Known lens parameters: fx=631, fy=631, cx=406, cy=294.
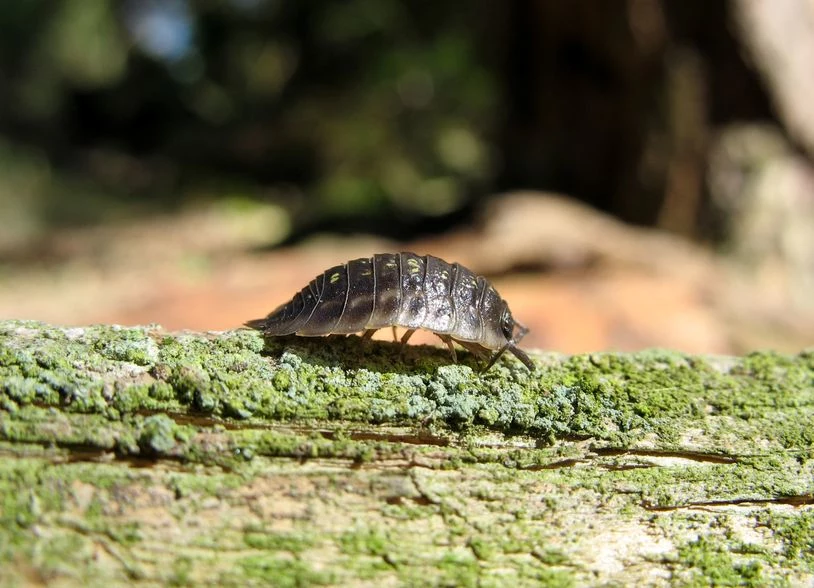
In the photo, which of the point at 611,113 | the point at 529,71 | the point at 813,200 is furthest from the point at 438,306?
the point at 529,71

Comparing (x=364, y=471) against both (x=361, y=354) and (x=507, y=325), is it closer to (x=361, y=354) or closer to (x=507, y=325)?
(x=361, y=354)

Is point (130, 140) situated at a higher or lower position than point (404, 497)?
higher

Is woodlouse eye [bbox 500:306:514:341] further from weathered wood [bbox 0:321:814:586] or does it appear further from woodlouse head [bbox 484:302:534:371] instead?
weathered wood [bbox 0:321:814:586]

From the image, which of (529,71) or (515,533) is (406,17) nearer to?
(529,71)

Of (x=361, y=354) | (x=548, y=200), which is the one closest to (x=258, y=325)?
(x=361, y=354)

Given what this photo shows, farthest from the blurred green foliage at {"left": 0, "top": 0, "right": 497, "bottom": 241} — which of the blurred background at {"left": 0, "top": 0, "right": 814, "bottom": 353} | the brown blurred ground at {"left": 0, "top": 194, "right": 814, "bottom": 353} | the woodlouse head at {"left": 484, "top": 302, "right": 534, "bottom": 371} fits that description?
the woodlouse head at {"left": 484, "top": 302, "right": 534, "bottom": 371}

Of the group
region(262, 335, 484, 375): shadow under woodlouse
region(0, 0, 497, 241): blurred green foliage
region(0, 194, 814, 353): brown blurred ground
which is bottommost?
region(262, 335, 484, 375): shadow under woodlouse
